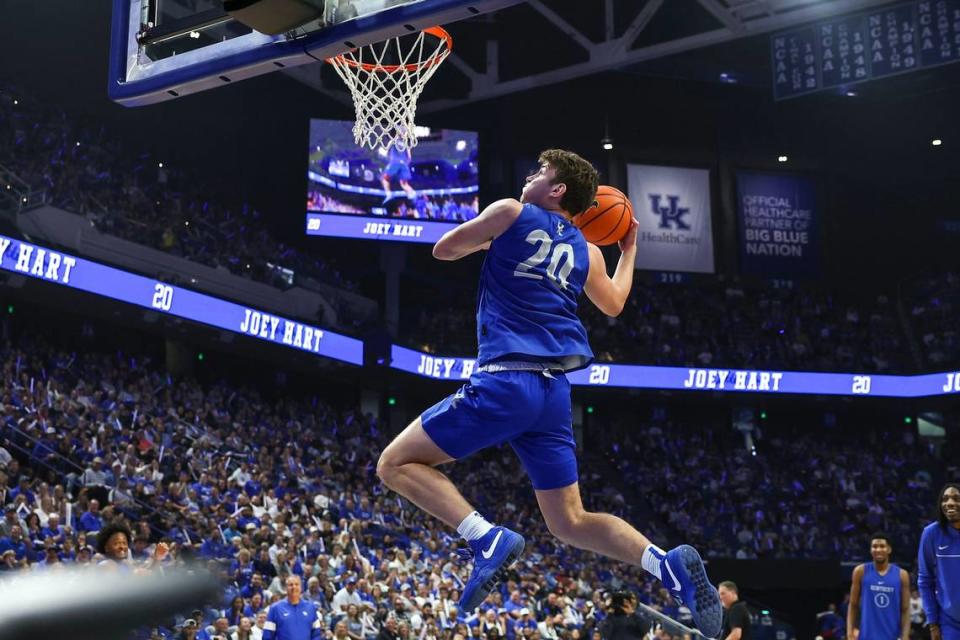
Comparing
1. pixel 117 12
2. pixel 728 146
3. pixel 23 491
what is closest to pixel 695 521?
pixel 728 146

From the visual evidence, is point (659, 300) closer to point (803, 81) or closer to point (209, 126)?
point (803, 81)

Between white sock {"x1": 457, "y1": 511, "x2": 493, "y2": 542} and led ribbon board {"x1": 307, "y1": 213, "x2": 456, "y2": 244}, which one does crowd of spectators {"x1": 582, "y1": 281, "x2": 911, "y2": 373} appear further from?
white sock {"x1": 457, "y1": 511, "x2": 493, "y2": 542}

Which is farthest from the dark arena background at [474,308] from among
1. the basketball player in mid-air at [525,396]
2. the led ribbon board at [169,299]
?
the basketball player in mid-air at [525,396]

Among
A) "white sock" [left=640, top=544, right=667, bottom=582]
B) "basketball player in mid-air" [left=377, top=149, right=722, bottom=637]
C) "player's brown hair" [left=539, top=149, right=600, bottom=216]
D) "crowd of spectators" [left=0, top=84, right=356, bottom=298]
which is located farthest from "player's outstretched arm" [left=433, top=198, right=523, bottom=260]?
"crowd of spectators" [left=0, top=84, right=356, bottom=298]

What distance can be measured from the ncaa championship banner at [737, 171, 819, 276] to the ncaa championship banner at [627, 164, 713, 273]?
139 cm

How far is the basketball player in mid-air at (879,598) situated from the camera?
761 cm

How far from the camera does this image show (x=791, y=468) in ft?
96.9

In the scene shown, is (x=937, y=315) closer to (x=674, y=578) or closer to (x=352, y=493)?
(x=352, y=493)

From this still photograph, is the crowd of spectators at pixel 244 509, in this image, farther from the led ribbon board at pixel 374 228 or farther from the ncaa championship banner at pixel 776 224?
the ncaa championship banner at pixel 776 224

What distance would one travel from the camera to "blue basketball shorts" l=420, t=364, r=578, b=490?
12.9 feet

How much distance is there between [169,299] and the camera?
21031 mm

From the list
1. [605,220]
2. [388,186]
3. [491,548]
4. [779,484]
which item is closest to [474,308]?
[388,186]

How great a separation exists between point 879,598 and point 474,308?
2204 centimetres

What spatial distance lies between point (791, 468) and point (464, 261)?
10.9 metres
